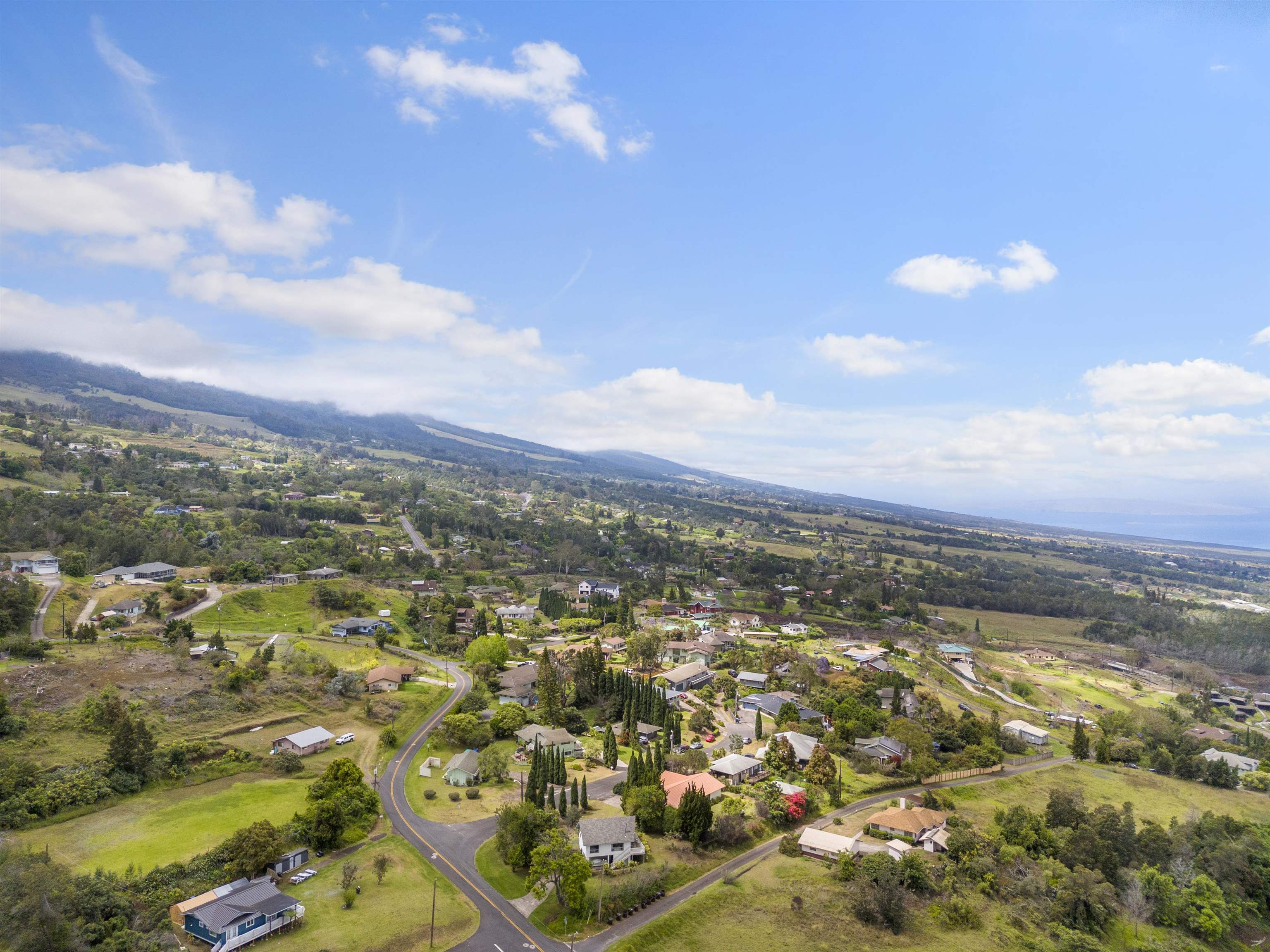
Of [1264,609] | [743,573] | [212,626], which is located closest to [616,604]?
[743,573]

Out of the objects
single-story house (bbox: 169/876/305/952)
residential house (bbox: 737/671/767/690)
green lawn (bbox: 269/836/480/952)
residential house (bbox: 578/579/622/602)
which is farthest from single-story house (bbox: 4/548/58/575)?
residential house (bbox: 737/671/767/690)

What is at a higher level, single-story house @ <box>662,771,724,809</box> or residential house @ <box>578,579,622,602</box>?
single-story house @ <box>662,771,724,809</box>

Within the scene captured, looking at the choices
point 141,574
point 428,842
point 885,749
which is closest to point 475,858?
point 428,842

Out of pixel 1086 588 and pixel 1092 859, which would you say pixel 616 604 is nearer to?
pixel 1092 859

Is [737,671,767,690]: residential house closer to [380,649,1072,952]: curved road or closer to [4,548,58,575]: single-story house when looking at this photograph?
[380,649,1072,952]: curved road

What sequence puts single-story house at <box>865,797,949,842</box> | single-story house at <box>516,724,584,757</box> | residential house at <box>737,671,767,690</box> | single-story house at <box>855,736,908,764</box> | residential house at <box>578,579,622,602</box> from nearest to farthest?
single-story house at <box>865,797,949,842</box>
single-story house at <box>516,724,584,757</box>
single-story house at <box>855,736,908,764</box>
residential house at <box>737,671,767,690</box>
residential house at <box>578,579,622,602</box>
